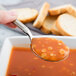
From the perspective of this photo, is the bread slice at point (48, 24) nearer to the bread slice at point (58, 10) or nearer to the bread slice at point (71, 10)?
the bread slice at point (58, 10)

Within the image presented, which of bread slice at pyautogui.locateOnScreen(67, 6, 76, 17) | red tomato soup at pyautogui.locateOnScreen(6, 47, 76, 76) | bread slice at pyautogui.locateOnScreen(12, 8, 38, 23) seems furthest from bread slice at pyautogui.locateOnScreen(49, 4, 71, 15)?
red tomato soup at pyautogui.locateOnScreen(6, 47, 76, 76)

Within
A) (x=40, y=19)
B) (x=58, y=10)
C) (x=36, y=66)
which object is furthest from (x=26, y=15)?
(x=36, y=66)

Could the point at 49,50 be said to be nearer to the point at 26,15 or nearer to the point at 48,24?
the point at 48,24

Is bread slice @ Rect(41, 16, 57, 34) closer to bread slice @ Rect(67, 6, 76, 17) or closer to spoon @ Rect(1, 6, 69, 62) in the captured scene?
bread slice @ Rect(67, 6, 76, 17)

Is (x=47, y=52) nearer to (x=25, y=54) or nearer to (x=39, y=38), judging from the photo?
(x=39, y=38)

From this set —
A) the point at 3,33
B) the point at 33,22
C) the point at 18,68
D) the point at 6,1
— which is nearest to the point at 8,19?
the point at 18,68
